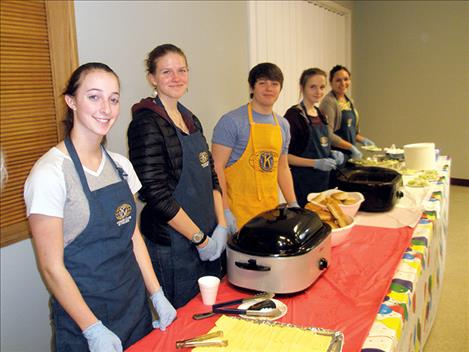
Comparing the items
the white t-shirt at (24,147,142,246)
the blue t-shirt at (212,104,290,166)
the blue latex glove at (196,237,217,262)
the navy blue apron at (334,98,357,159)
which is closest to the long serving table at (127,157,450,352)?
the blue latex glove at (196,237,217,262)

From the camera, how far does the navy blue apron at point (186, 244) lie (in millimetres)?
1688

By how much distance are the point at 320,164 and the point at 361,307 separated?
168 cm

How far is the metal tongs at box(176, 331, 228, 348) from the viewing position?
1.02m

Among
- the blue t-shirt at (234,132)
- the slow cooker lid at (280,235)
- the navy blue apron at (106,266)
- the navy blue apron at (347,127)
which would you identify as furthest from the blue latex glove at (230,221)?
the navy blue apron at (347,127)

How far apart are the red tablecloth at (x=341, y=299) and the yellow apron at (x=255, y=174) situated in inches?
25.6

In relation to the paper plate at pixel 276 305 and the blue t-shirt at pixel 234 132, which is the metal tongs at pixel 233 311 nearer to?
the paper plate at pixel 276 305

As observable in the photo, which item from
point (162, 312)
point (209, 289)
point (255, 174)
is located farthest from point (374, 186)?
point (162, 312)

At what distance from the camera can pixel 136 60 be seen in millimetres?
2242

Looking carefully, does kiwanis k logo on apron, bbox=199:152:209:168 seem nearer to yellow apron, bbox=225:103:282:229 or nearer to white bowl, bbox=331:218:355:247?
yellow apron, bbox=225:103:282:229

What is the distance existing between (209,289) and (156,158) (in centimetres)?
54

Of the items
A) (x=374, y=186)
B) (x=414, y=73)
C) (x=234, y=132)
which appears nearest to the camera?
(x=374, y=186)

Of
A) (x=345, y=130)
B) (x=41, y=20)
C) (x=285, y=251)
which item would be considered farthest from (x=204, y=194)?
(x=345, y=130)

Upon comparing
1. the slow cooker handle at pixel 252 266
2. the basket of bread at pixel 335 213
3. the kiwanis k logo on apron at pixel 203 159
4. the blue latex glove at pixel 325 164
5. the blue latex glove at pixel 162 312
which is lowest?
the blue latex glove at pixel 162 312

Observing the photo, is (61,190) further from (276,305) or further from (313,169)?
(313,169)
